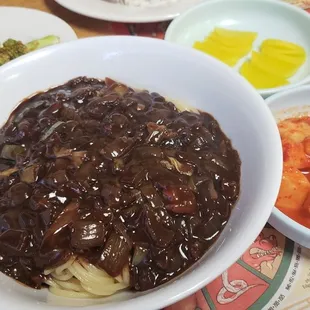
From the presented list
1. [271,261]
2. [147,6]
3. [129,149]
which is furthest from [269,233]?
[147,6]

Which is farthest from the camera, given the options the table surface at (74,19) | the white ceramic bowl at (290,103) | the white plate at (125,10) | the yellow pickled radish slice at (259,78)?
the table surface at (74,19)

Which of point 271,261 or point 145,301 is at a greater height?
point 145,301

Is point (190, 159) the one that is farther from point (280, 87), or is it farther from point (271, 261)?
point (280, 87)

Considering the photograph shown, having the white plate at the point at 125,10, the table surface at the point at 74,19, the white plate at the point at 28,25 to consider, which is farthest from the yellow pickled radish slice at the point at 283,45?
the white plate at the point at 28,25

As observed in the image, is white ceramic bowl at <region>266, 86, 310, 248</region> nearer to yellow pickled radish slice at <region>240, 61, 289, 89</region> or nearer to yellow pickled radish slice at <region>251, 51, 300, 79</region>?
yellow pickled radish slice at <region>240, 61, 289, 89</region>

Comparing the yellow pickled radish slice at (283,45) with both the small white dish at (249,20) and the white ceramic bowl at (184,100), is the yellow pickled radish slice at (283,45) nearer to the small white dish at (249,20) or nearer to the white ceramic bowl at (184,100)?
the small white dish at (249,20)

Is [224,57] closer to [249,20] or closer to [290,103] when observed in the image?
[249,20]
